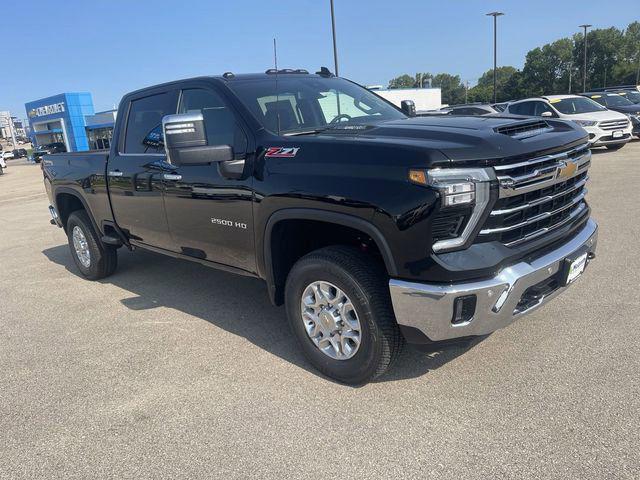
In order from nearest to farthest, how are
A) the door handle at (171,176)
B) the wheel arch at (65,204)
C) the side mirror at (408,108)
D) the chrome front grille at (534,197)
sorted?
the chrome front grille at (534,197), the door handle at (171,176), the side mirror at (408,108), the wheel arch at (65,204)

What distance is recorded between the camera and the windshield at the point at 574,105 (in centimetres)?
1451

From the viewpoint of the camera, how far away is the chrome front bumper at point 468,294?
2.59 m

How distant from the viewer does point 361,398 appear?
3086mm

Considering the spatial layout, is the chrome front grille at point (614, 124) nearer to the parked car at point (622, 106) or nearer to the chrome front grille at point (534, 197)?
the parked car at point (622, 106)

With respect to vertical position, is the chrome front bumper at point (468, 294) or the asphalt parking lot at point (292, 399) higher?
the chrome front bumper at point (468, 294)

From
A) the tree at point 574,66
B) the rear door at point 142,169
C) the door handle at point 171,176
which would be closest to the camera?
the door handle at point 171,176

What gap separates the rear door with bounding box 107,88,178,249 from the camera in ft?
14.3

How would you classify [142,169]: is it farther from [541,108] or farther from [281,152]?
[541,108]

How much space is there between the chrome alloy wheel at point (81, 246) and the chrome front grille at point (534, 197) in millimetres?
4781

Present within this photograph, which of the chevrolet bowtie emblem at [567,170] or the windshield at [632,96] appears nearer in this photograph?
the chevrolet bowtie emblem at [567,170]

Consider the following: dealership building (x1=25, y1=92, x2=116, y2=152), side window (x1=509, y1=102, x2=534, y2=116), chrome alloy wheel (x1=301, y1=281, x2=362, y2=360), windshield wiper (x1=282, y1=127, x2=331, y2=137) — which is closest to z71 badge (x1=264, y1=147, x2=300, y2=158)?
windshield wiper (x1=282, y1=127, x2=331, y2=137)

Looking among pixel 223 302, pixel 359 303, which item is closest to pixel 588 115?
pixel 223 302

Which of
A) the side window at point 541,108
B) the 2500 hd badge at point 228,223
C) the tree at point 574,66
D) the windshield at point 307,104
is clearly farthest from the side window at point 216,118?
the tree at point 574,66

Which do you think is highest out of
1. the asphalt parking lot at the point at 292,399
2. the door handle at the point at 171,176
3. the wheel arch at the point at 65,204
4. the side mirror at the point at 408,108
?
the side mirror at the point at 408,108
